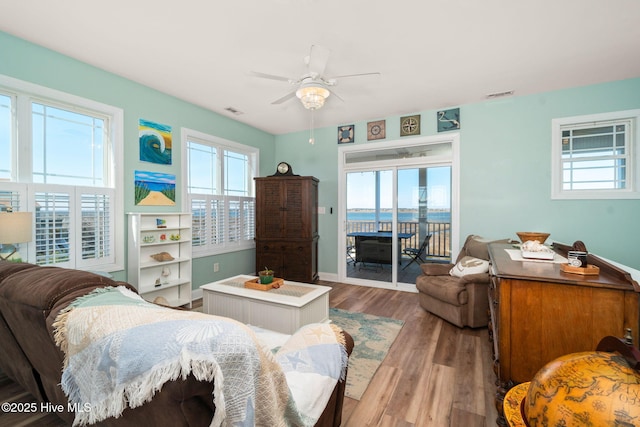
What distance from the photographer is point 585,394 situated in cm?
68

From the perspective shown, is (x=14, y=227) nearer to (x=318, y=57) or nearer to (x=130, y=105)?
(x=130, y=105)

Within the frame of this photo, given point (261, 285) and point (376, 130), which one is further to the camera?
point (376, 130)

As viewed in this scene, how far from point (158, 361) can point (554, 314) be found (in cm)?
182

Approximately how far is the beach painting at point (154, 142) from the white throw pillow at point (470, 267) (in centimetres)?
386

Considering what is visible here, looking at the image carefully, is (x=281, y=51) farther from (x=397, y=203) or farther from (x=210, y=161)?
(x=397, y=203)

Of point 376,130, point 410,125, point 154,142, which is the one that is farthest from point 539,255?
point 154,142

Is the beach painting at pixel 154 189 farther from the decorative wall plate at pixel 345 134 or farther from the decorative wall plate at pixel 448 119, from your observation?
the decorative wall plate at pixel 448 119

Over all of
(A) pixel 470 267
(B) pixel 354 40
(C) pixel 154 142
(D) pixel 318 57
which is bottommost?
(A) pixel 470 267

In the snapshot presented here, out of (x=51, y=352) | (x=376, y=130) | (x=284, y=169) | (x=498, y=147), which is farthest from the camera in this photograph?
(x=284, y=169)

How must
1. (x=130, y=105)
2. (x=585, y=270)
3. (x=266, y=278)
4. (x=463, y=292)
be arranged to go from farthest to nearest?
(x=130, y=105) → (x=463, y=292) → (x=266, y=278) → (x=585, y=270)

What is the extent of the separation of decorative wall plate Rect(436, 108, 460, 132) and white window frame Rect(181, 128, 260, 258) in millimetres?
3104

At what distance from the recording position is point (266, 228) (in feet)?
15.4

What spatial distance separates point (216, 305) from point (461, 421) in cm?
228

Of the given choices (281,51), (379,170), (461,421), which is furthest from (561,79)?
(461,421)
